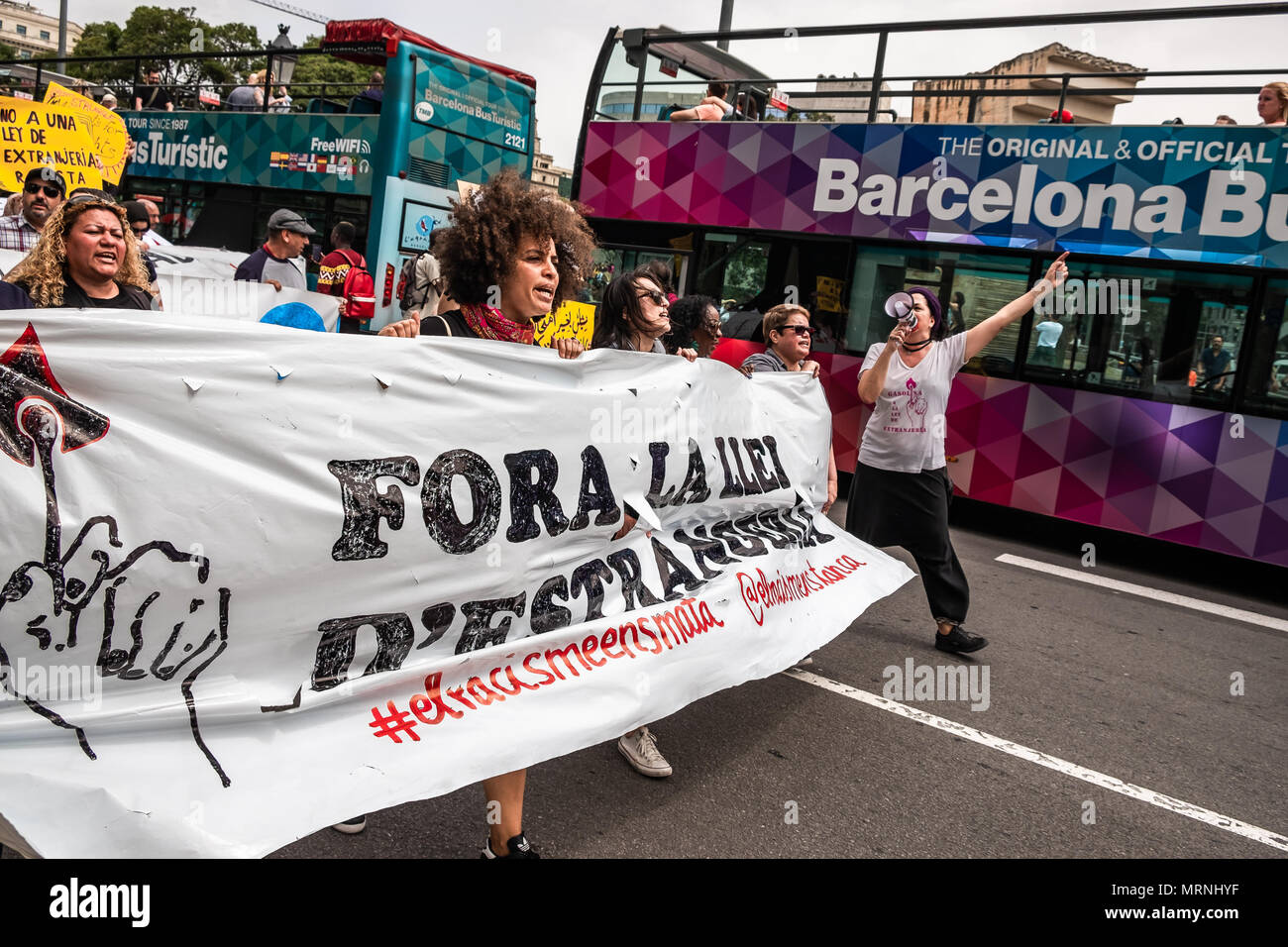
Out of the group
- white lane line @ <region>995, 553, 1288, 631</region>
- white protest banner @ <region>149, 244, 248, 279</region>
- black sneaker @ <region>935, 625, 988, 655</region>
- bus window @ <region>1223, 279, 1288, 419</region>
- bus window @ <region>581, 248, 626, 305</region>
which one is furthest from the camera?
bus window @ <region>581, 248, 626, 305</region>

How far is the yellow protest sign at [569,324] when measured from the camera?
32.4 ft

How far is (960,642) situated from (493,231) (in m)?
3.59

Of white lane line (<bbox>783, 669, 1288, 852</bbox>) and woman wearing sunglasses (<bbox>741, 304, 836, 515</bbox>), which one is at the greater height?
woman wearing sunglasses (<bbox>741, 304, 836, 515</bbox>)

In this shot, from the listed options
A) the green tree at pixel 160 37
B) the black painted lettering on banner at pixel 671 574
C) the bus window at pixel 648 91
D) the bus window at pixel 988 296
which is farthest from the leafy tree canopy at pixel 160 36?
the black painted lettering on banner at pixel 671 574

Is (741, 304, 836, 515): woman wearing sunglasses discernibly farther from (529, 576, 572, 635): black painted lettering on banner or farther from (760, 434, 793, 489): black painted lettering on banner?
(529, 576, 572, 635): black painted lettering on banner

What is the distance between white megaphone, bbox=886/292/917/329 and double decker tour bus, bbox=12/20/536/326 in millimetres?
6488

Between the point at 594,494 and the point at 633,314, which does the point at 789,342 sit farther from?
the point at 594,494

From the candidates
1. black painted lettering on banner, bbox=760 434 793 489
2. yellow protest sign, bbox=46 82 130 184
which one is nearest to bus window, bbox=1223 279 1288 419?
black painted lettering on banner, bbox=760 434 793 489

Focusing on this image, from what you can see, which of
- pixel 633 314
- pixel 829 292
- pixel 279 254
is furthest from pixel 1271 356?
pixel 279 254

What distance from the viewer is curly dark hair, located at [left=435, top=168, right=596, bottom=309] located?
327 cm

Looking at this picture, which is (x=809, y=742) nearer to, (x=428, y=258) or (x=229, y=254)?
(x=428, y=258)
